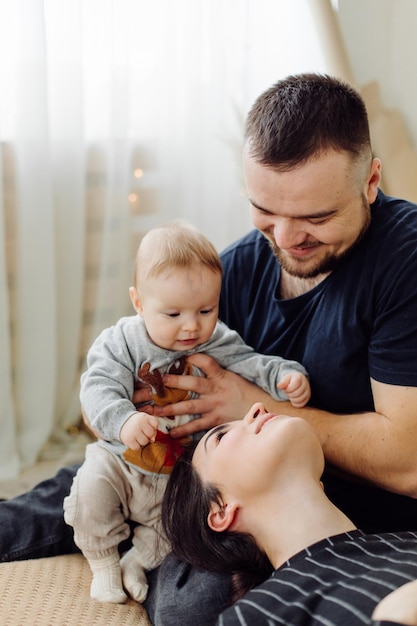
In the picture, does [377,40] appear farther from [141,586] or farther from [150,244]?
[141,586]

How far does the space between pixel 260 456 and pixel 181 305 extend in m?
0.36

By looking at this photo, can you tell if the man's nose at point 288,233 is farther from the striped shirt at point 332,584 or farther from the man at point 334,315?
the striped shirt at point 332,584

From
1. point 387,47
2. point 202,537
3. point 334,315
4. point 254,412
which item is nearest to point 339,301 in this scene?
point 334,315

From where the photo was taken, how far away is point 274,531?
1405 millimetres

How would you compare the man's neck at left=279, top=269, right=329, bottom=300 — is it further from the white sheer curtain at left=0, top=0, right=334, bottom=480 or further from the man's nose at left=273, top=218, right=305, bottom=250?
the white sheer curtain at left=0, top=0, right=334, bottom=480

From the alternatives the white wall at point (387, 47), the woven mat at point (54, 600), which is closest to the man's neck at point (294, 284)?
the woven mat at point (54, 600)

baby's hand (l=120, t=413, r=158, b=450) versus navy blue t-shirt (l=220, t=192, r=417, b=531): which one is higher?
navy blue t-shirt (l=220, t=192, r=417, b=531)

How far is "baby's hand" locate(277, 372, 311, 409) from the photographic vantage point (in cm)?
166

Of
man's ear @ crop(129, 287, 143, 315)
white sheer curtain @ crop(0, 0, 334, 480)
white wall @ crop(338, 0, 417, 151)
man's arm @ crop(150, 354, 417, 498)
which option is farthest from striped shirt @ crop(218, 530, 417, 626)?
white wall @ crop(338, 0, 417, 151)

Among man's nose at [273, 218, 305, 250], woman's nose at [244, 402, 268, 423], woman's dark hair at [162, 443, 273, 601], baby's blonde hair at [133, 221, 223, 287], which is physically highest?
man's nose at [273, 218, 305, 250]

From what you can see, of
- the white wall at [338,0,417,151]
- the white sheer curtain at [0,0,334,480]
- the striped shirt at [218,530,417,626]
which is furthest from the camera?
the white wall at [338,0,417,151]

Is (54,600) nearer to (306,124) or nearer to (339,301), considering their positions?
(339,301)

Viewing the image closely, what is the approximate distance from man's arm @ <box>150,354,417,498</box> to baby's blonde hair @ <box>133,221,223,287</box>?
0.22m

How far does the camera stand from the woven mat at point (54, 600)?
4.98 ft
